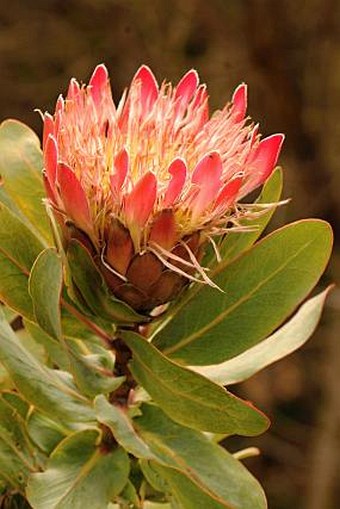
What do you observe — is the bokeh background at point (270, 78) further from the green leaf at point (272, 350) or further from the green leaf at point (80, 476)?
the green leaf at point (80, 476)

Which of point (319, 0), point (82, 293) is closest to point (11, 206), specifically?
point (82, 293)

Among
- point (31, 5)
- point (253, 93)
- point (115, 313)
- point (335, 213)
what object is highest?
point (115, 313)

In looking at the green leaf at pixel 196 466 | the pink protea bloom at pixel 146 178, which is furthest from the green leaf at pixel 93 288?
the green leaf at pixel 196 466

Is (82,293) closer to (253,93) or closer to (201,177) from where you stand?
(201,177)

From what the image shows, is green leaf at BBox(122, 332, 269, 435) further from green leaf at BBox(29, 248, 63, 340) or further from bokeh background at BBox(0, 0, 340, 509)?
bokeh background at BBox(0, 0, 340, 509)

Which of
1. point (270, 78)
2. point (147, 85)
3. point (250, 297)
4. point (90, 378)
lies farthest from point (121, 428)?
point (270, 78)
